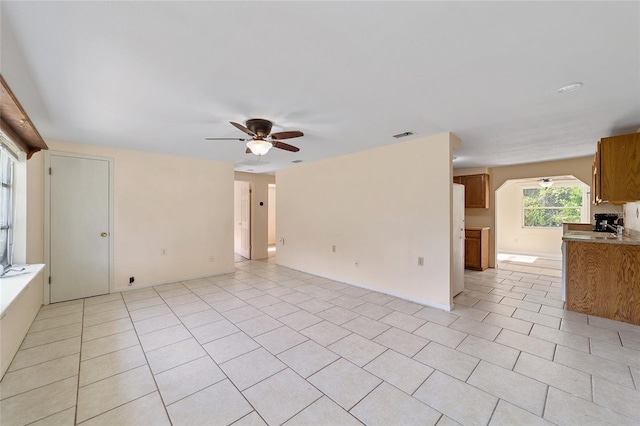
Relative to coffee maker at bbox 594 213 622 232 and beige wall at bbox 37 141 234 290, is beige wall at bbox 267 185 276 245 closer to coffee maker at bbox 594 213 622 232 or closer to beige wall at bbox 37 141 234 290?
beige wall at bbox 37 141 234 290

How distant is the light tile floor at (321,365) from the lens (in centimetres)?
167

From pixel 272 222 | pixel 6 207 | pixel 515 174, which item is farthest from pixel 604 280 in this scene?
pixel 272 222

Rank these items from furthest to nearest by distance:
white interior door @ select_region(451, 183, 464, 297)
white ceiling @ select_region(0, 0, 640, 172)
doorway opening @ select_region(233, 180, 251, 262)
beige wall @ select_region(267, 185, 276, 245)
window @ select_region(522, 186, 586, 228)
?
beige wall @ select_region(267, 185, 276, 245) < doorway opening @ select_region(233, 180, 251, 262) < window @ select_region(522, 186, 586, 228) < white interior door @ select_region(451, 183, 464, 297) < white ceiling @ select_region(0, 0, 640, 172)

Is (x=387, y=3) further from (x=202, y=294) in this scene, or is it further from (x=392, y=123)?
(x=202, y=294)

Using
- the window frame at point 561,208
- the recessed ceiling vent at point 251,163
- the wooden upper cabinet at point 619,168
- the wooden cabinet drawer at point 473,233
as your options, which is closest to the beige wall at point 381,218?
the recessed ceiling vent at point 251,163

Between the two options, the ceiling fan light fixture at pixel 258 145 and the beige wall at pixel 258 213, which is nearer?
the ceiling fan light fixture at pixel 258 145

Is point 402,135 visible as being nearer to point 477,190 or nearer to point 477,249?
point 477,190

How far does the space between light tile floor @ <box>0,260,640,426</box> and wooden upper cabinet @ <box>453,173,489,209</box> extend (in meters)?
2.75

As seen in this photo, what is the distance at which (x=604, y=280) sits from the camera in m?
3.14

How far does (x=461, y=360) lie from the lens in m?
2.24

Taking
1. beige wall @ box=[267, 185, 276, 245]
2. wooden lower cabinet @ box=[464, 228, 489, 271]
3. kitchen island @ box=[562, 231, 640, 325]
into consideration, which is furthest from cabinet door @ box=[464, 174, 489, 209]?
beige wall @ box=[267, 185, 276, 245]

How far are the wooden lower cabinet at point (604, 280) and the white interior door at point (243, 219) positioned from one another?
643cm

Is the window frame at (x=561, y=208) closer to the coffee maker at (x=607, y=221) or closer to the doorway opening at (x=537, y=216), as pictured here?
the doorway opening at (x=537, y=216)

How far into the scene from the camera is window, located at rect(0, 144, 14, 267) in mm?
2510
